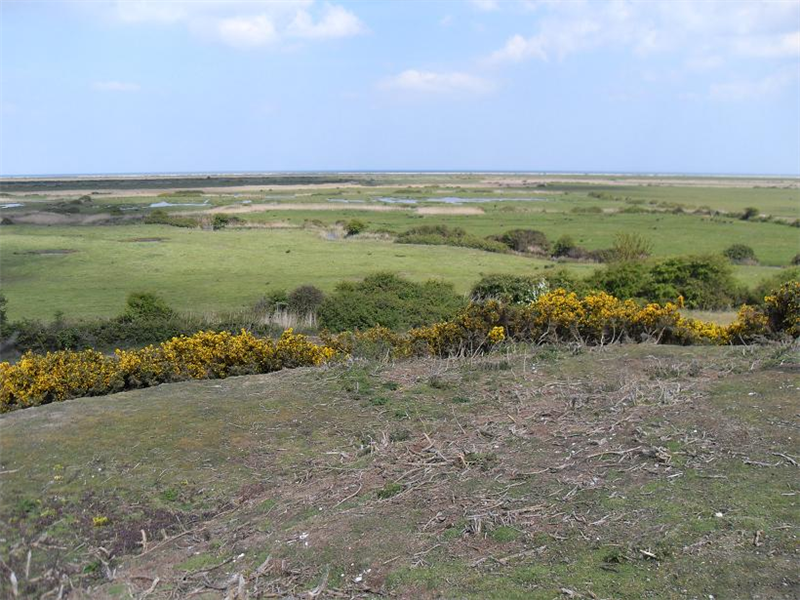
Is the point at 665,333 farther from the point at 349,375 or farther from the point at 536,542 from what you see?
the point at 536,542

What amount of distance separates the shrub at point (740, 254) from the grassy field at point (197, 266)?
3711 mm

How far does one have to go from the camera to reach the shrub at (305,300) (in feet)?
70.8

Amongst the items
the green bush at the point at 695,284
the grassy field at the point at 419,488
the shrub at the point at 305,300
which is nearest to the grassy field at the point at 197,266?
the shrub at the point at 305,300

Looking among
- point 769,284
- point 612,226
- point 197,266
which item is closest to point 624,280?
point 769,284

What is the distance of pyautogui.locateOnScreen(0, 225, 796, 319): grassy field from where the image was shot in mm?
25547

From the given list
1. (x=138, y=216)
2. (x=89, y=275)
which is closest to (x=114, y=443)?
(x=89, y=275)

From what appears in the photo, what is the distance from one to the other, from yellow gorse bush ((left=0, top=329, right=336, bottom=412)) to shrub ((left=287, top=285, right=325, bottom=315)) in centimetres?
876

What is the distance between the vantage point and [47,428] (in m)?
8.40

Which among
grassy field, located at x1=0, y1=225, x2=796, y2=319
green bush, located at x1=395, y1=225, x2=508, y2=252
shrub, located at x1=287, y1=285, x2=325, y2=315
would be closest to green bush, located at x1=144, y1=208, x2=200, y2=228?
grassy field, located at x1=0, y1=225, x2=796, y2=319

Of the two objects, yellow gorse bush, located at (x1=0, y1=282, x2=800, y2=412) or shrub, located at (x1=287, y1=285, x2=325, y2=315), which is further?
shrub, located at (x1=287, y1=285, x2=325, y2=315)

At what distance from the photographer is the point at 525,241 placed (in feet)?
161

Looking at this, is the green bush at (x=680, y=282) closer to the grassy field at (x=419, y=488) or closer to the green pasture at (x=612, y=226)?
the green pasture at (x=612, y=226)

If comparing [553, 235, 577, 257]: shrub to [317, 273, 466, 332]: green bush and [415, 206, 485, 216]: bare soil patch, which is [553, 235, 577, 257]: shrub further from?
[415, 206, 485, 216]: bare soil patch

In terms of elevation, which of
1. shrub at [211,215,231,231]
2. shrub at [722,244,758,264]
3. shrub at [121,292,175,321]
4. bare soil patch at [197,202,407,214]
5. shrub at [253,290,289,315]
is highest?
bare soil patch at [197,202,407,214]
